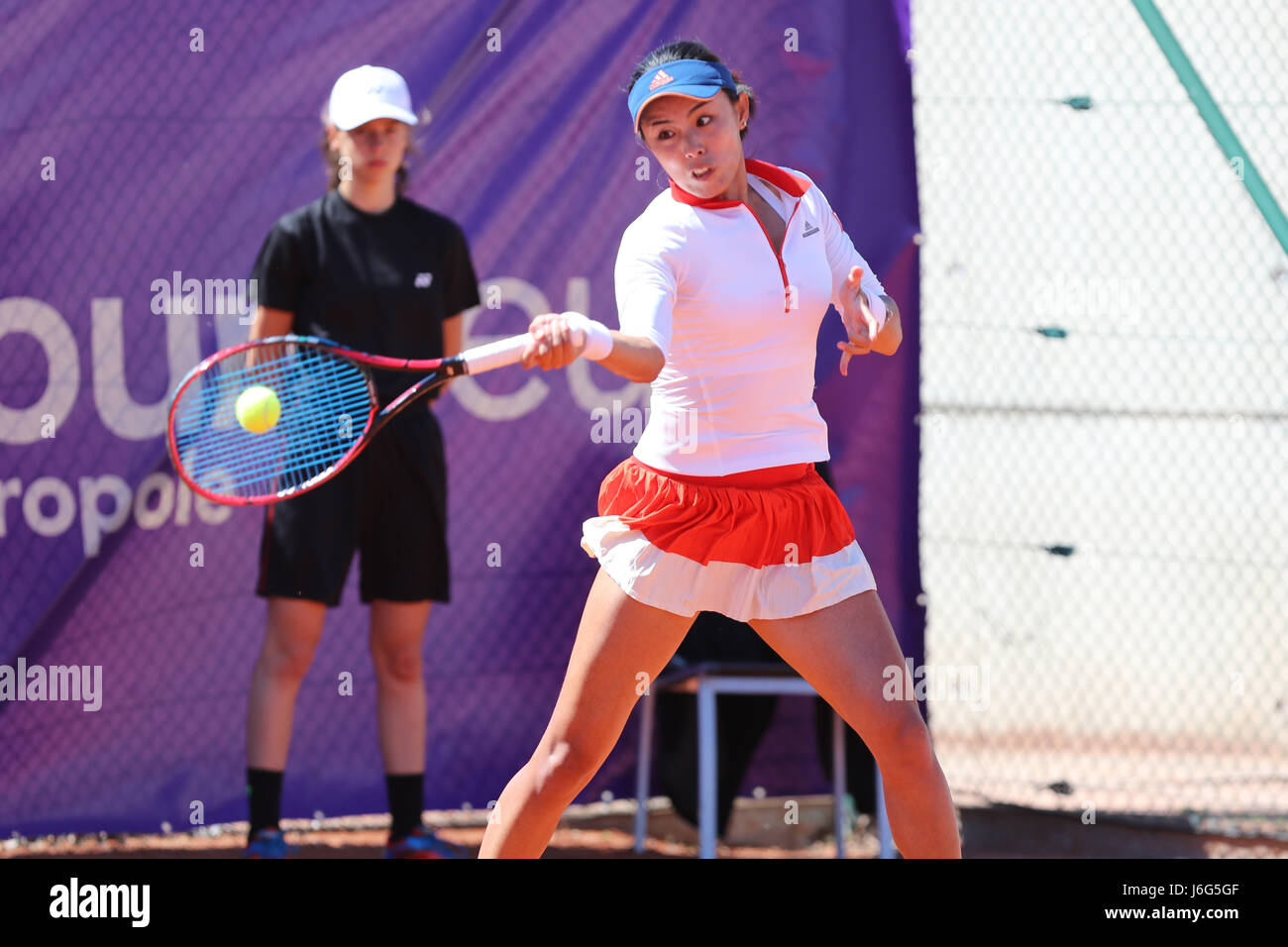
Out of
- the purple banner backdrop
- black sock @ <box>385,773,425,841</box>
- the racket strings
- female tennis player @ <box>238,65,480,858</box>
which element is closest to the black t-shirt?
female tennis player @ <box>238,65,480,858</box>

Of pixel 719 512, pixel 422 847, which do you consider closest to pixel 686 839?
pixel 422 847

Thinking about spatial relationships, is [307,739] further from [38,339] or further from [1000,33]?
[1000,33]

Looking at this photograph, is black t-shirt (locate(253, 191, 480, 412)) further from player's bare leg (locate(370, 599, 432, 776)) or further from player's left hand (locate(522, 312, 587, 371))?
player's left hand (locate(522, 312, 587, 371))

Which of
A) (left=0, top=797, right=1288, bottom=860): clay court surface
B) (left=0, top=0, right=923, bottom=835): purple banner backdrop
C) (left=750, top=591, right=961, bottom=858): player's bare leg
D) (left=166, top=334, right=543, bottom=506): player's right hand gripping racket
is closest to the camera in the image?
(left=750, top=591, right=961, bottom=858): player's bare leg

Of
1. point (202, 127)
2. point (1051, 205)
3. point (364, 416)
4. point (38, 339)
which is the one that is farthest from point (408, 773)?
point (1051, 205)

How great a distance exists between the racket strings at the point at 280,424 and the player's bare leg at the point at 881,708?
4.48 ft

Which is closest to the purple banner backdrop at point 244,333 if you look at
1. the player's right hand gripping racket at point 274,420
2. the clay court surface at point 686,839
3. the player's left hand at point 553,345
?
the clay court surface at point 686,839

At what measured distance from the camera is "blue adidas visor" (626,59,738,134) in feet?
8.98

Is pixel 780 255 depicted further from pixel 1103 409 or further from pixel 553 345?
Result: pixel 1103 409

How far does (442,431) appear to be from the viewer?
480 centimetres

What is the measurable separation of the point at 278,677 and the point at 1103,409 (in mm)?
2892

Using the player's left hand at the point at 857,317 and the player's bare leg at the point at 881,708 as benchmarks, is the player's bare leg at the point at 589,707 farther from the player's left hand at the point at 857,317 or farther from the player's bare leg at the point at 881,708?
the player's left hand at the point at 857,317

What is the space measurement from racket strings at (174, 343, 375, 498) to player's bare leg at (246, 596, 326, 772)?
0.35 m

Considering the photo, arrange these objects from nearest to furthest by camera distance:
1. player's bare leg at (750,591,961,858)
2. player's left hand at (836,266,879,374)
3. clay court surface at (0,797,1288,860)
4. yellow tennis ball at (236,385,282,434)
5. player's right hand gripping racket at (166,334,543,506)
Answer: player's bare leg at (750,591,961,858) < player's left hand at (836,266,879,374) < yellow tennis ball at (236,385,282,434) < player's right hand gripping racket at (166,334,543,506) < clay court surface at (0,797,1288,860)
